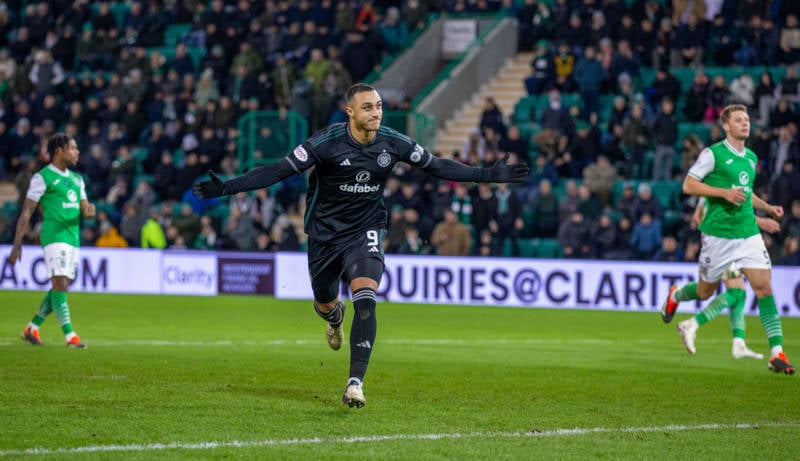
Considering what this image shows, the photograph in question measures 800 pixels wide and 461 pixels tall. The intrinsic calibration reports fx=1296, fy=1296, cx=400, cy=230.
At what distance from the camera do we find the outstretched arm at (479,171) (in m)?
9.59

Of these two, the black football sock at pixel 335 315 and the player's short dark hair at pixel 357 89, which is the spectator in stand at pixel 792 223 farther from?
the player's short dark hair at pixel 357 89

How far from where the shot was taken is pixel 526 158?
89.4 ft

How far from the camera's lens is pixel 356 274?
372 inches

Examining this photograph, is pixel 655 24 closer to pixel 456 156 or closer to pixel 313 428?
pixel 456 156

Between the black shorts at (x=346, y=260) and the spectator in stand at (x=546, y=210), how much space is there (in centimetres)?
1570

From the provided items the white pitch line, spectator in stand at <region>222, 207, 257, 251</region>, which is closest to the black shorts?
the white pitch line

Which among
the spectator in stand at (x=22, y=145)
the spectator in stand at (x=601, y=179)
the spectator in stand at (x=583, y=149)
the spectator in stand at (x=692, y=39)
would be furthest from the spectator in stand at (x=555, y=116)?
the spectator in stand at (x=22, y=145)

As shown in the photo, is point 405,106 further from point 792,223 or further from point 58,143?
point 58,143

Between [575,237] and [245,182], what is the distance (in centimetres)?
1629

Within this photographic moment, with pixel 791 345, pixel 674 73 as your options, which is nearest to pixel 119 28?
pixel 674 73

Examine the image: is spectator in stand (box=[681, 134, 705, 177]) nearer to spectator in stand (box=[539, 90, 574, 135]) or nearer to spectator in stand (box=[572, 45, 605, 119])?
spectator in stand (box=[572, 45, 605, 119])

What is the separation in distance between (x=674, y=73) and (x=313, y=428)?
2117cm

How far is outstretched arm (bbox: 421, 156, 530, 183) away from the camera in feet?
31.5

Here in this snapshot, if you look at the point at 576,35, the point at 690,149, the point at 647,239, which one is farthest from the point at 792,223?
the point at 576,35
